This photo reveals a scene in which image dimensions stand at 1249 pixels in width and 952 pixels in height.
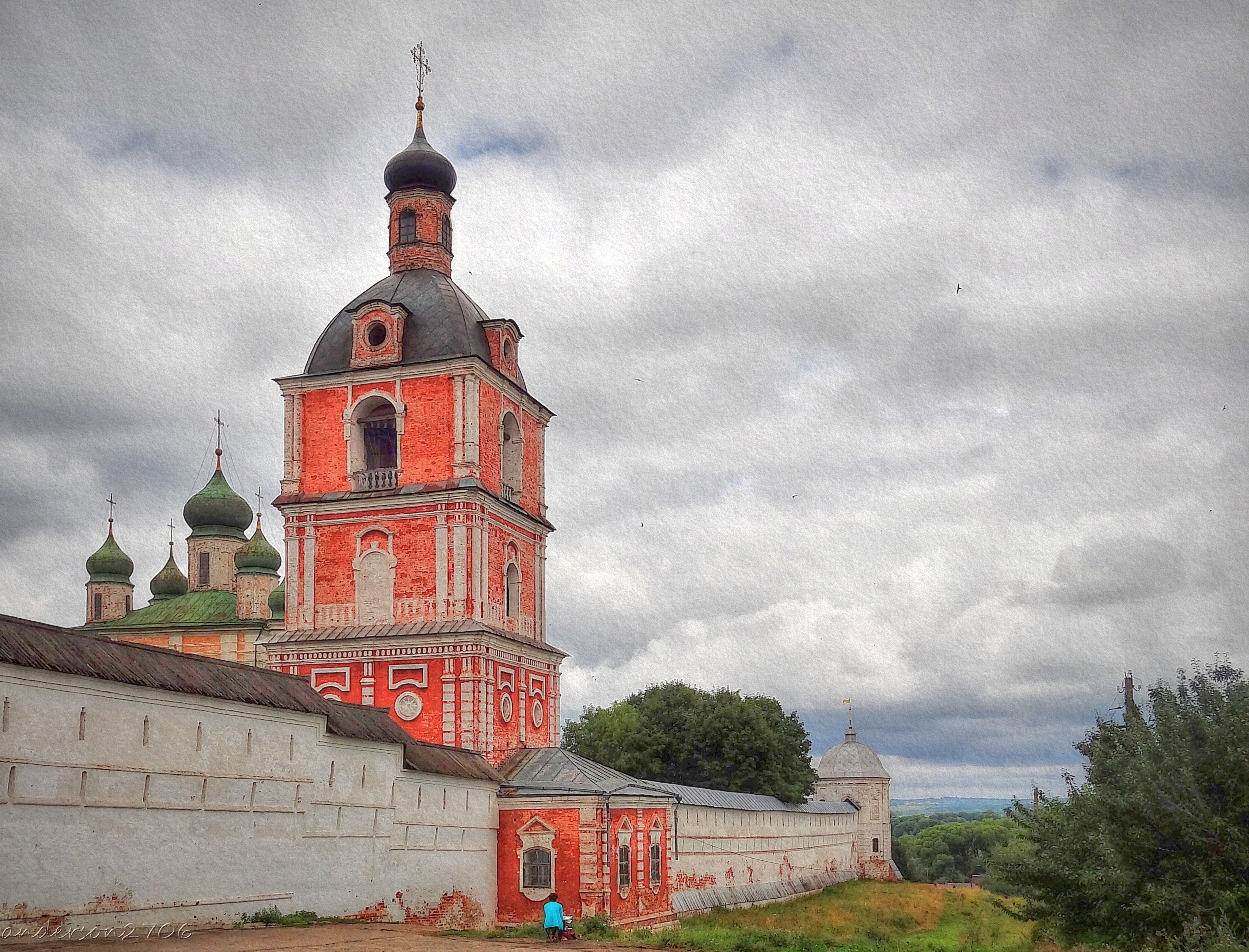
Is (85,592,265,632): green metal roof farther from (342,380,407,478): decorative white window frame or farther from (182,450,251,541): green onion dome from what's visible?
(342,380,407,478): decorative white window frame

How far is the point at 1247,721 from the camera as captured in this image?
1853cm

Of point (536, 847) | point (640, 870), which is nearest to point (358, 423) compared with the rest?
point (536, 847)

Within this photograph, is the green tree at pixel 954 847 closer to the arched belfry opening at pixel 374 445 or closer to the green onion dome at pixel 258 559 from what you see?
the green onion dome at pixel 258 559

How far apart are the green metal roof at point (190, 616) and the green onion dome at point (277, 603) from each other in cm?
71

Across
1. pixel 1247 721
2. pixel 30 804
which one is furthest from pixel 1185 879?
pixel 30 804

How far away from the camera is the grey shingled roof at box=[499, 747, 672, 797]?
2989cm

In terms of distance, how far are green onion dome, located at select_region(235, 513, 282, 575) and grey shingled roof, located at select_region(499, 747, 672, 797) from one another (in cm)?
3064

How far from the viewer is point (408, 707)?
32.0 metres

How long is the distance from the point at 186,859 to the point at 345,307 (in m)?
19.8

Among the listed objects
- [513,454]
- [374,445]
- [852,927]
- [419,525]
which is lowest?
[852,927]

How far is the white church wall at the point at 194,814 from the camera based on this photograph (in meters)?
16.4

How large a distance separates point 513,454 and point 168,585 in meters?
34.2

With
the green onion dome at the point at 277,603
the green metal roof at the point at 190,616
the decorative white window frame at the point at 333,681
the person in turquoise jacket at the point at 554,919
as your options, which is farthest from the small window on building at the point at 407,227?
the green metal roof at the point at 190,616

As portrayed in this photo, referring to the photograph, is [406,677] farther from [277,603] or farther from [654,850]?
[277,603]
